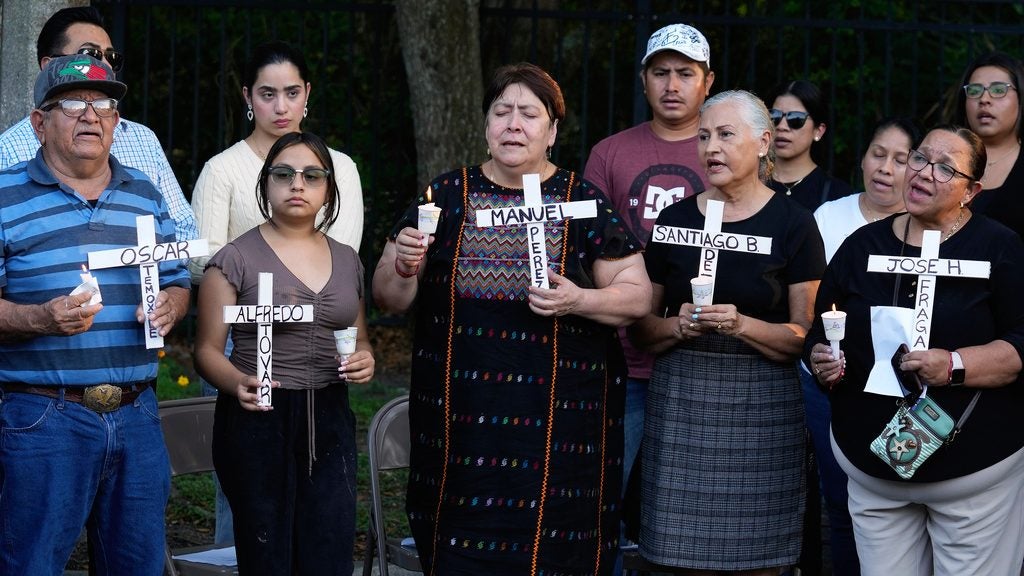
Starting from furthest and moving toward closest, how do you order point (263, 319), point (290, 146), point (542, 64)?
point (542, 64) < point (290, 146) < point (263, 319)

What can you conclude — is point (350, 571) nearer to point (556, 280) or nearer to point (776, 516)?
point (556, 280)

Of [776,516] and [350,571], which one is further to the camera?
[776,516]

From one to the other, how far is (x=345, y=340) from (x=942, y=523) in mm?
1892

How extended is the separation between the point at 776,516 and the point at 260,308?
1.82 metres

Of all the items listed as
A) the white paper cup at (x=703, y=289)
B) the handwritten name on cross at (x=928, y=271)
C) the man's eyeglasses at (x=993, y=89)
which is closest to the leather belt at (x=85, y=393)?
the white paper cup at (x=703, y=289)

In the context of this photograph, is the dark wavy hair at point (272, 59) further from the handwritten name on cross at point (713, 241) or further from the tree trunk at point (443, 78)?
the tree trunk at point (443, 78)

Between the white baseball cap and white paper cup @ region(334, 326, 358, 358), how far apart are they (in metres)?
1.79

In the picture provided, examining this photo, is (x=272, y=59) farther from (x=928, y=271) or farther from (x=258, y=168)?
(x=928, y=271)

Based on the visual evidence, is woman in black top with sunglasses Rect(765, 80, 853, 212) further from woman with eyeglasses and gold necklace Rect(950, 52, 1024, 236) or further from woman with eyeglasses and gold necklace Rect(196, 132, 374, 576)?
woman with eyeglasses and gold necklace Rect(196, 132, 374, 576)

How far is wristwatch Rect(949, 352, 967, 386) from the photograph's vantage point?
13.2ft

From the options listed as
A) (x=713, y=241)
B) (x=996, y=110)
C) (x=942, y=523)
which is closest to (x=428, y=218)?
(x=713, y=241)

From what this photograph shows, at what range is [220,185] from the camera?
4973 millimetres

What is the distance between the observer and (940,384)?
4051 mm

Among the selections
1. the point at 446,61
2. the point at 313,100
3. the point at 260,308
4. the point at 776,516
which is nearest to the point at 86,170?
the point at 260,308
